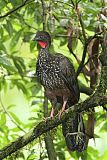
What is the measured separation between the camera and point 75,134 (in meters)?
3.34

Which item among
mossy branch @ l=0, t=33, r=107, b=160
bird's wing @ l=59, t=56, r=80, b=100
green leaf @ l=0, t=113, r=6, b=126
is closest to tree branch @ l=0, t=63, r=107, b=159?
mossy branch @ l=0, t=33, r=107, b=160

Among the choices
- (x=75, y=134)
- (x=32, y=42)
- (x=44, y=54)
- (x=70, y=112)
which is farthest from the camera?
(x=32, y=42)

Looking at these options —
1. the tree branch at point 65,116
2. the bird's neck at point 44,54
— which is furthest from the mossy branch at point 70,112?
the bird's neck at point 44,54

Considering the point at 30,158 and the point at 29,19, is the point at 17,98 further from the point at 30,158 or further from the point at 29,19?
the point at 30,158

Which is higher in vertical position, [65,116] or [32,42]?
[32,42]

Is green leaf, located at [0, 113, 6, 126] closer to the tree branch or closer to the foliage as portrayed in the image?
the foliage

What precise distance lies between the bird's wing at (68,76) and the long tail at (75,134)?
189 mm

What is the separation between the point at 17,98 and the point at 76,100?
3.02 meters

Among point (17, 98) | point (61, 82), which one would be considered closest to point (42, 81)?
point (61, 82)

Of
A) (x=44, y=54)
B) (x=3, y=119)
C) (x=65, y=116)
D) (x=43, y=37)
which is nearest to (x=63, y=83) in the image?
(x=44, y=54)

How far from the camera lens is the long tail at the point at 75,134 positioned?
330 centimetres

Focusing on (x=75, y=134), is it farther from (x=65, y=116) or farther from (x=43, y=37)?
(x=43, y=37)

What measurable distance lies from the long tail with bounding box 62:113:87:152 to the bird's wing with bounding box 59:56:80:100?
0.19 m

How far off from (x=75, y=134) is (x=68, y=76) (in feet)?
1.23
